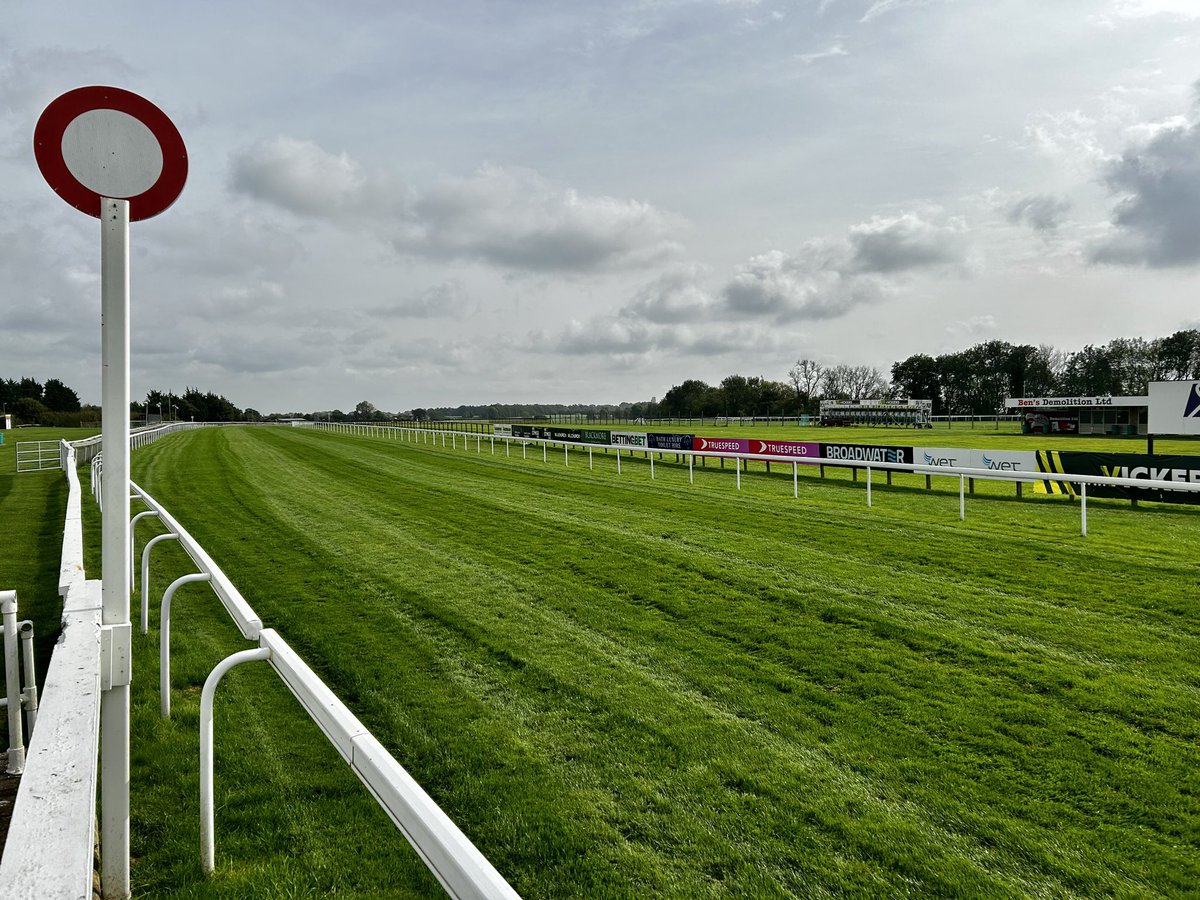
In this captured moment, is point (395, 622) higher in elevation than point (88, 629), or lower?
lower

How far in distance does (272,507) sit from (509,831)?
1147cm

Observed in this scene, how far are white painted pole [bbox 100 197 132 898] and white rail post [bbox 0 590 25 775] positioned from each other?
114cm

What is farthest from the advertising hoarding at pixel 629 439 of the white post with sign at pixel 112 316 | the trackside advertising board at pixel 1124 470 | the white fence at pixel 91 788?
the white post with sign at pixel 112 316

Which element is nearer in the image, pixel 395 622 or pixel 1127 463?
pixel 395 622

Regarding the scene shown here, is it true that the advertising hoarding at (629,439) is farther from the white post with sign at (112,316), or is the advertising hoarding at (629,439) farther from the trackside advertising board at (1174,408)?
the white post with sign at (112,316)

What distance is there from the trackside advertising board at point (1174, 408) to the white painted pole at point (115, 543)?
652 inches

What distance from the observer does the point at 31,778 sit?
7.44 ft

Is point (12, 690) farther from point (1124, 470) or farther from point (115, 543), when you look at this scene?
point (1124, 470)

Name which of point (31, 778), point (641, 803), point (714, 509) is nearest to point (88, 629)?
point (31, 778)

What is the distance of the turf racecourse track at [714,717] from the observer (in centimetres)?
276

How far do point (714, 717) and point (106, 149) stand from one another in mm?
3721

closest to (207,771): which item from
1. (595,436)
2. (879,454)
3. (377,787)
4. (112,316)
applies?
(377,787)

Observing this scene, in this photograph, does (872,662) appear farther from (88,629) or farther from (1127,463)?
(1127,463)

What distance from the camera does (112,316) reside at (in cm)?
240
